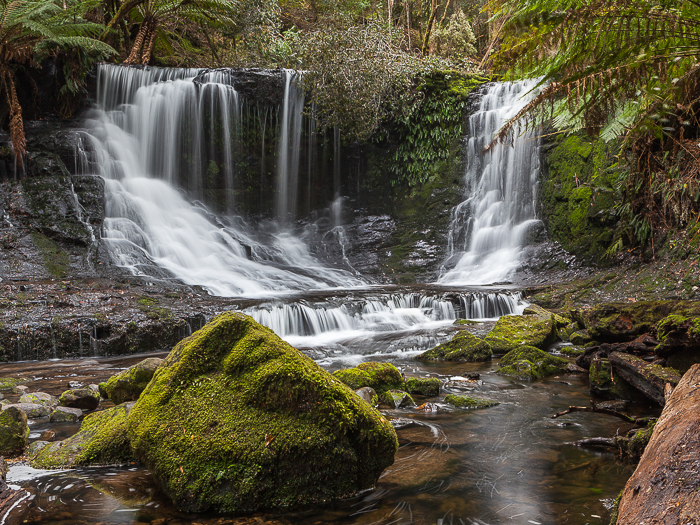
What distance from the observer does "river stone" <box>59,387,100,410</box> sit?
14.7ft

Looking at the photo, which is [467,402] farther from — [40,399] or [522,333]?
[40,399]

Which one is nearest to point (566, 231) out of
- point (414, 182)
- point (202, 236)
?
point (414, 182)

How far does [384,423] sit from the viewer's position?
2.88m

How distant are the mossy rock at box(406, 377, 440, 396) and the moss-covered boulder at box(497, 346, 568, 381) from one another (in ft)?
3.91

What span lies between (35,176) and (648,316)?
13.0 meters

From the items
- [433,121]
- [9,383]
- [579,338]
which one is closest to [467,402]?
[579,338]

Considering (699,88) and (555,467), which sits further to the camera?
(699,88)

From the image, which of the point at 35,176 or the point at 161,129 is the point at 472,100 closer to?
the point at 161,129

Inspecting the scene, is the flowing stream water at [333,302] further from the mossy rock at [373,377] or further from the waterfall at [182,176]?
the mossy rock at [373,377]

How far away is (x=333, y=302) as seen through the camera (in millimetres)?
9391

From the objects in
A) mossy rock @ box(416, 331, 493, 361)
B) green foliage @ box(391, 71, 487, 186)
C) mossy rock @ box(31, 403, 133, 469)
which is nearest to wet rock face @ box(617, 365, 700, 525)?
mossy rock @ box(31, 403, 133, 469)

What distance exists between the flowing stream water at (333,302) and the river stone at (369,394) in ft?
0.61

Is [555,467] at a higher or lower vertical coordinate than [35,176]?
lower

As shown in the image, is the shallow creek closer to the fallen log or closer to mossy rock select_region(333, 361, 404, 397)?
the fallen log
